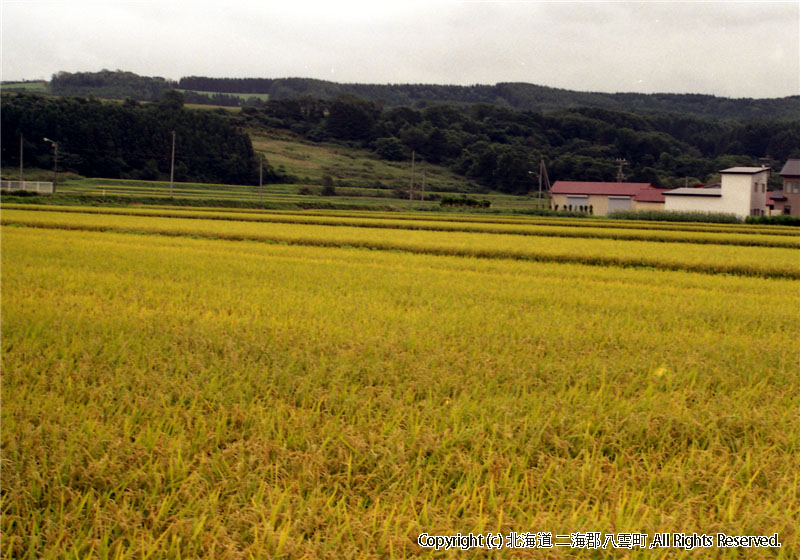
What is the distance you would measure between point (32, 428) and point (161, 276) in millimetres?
7563

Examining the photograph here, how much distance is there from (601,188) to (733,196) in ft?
61.4

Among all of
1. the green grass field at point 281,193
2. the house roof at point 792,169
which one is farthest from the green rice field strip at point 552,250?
the house roof at point 792,169

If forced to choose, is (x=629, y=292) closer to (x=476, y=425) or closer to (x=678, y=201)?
(x=476, y=425)

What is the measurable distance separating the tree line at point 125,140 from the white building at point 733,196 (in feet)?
157

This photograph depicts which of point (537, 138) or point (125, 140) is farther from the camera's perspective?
point (537, 138)

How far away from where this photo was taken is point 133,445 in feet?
12.1

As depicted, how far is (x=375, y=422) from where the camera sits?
4246 mm

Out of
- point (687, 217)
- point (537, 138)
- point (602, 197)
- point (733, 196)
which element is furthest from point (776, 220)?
point (537, 138)

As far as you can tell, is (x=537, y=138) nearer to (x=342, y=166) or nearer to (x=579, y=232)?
(x=342, y=166)

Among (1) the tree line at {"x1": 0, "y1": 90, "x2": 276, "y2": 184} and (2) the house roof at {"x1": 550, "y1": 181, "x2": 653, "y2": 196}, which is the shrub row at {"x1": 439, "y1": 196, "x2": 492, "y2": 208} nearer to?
(2) the house roof at {"x1": 550, "y1": 181, "x2": 653, "y2": 196}

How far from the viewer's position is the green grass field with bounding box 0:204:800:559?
3.01 metres

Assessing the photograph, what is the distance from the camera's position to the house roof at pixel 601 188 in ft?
243

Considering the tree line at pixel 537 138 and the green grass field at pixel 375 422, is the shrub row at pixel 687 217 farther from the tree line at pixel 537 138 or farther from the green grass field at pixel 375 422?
the green grass field at pixel 375 422

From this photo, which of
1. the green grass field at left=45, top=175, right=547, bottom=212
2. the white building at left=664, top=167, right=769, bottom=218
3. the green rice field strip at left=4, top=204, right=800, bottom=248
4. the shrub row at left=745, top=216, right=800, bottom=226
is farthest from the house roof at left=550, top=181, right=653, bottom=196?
the green rice field strip at left=4, top=204, right=800, bottom=248
